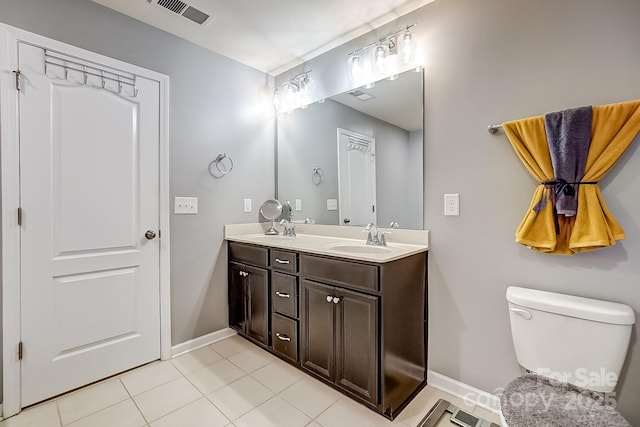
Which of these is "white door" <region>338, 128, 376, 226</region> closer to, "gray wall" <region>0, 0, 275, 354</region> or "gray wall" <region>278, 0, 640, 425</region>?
"gray wall" <region>278, 0, 640, 425</region>

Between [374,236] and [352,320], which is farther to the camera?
[374,236]

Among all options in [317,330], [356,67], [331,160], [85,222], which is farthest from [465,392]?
[85,222]

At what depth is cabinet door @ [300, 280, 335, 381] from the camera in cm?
171

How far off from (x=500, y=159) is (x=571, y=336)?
34.5 inches

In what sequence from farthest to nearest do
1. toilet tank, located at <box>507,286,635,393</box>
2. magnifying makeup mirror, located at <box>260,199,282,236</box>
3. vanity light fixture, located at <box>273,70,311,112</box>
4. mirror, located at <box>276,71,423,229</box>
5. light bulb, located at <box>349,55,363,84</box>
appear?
magnifying makeup mirror, located at <box>260,199,282,236</box>, vanity light fixture, located at <box>273,70,311,112</box>, light bulb, located at <box>349,55,363,84</box>, mirror, located at <box>276,71,423,229</box>, toilet tank, located at <box>507,286,635,393</box>

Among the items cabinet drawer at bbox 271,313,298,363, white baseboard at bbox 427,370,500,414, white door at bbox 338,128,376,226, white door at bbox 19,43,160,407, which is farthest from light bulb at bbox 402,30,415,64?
white baseboard at bbox 427,370,500,414

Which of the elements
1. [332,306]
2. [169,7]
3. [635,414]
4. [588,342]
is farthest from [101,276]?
[635,414]

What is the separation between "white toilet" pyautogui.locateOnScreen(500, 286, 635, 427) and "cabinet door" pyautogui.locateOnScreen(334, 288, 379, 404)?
1.99 feet

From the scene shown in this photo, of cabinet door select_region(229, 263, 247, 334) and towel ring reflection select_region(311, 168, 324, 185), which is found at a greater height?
towel ring reflection select_region(311, 168, 324, 185)

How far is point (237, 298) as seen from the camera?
→ 2.42m

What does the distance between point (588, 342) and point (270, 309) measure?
1736 mm

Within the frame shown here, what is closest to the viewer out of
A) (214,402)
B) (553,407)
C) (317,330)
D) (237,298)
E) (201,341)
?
(553,407)

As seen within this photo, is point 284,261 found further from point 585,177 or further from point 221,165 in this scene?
point 585,177

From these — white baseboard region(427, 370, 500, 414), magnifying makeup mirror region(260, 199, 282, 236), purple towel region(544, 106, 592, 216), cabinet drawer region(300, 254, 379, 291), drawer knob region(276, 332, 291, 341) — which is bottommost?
white baseboard region(427, 370, 500, 414)
